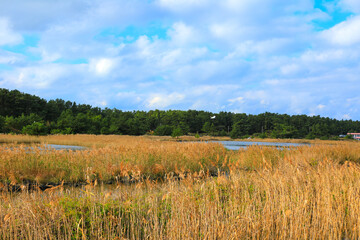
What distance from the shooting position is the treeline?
145 ft

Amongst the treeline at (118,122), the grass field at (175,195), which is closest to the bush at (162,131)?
the treeline at (118,122)

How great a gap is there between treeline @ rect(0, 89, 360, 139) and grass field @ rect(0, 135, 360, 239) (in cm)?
2598

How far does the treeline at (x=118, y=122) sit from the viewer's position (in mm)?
44062

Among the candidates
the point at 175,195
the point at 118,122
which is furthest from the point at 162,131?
the point at 175,195

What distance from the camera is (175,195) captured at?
418cm

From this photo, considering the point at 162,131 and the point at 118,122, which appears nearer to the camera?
the point at 118,122

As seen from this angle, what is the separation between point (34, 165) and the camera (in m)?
9.57

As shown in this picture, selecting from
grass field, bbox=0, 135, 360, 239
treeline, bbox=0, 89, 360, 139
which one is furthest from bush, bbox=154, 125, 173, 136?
grass field, bbox=0, 135, 360, 239

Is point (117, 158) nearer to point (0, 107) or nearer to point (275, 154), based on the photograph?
point (275, 154)

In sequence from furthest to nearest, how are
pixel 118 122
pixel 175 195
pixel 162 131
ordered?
pixel 162 131 → pixel 118 122 → pixel 175 195

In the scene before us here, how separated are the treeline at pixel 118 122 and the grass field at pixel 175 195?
2598 centimetres

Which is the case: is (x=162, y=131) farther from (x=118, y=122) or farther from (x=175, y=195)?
(x=175, y=195)

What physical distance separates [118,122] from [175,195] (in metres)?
52.8

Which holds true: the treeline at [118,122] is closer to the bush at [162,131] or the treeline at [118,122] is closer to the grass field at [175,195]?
the bush at [162,131]
